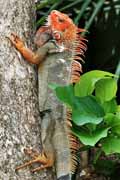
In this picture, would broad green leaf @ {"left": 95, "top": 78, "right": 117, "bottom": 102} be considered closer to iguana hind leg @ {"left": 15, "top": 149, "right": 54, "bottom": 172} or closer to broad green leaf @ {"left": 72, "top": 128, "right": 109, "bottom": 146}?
broad green leaf @ {"left": 72, "top": 128, "right": 109, "bottom": 146}

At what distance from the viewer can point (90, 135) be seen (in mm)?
3652

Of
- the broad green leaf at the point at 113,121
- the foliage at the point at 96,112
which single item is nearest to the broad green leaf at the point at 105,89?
the foliage at the point at 96,112

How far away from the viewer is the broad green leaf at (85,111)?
3.54 m

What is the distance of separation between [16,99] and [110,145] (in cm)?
74

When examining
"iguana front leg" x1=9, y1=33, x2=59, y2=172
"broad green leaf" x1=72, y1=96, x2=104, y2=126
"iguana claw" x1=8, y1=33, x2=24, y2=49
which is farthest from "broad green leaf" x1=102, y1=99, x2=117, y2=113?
"iguana claw" x1=8, y1=33, x2=24, y2=49

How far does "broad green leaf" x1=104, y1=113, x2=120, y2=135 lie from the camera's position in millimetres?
3723

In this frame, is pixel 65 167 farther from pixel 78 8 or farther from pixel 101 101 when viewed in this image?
pixel 78 8

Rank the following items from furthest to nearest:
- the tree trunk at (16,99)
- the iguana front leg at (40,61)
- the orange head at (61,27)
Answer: the orange head at (61,27)
the iguana front leg at (40,61)
the tree trunk at (16,99)

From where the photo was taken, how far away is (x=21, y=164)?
330 cm

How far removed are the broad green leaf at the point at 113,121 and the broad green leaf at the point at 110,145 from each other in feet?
0.17

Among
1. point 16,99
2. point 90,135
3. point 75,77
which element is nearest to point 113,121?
point 90,135

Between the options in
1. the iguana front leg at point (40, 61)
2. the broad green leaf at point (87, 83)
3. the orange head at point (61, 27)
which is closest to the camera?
the iguana front leg at point (40, 61)

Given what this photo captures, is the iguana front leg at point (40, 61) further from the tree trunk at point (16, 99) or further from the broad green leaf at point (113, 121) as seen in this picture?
the broad green leaf at point (113, 121)

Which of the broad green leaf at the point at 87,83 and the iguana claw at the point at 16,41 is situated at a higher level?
the iguana claw at the point at 16,41
